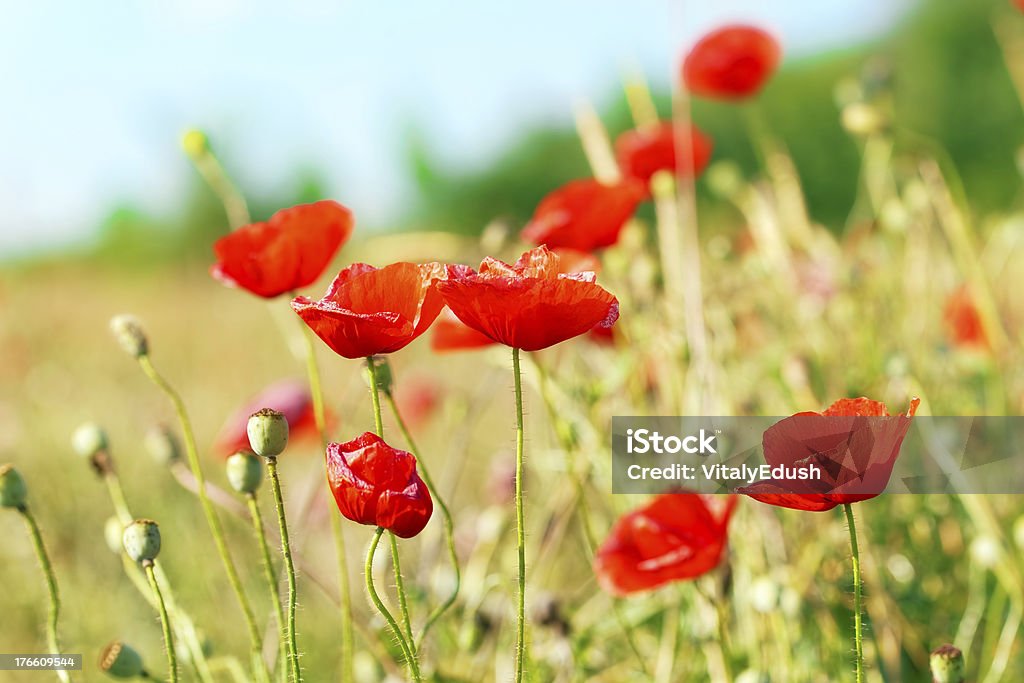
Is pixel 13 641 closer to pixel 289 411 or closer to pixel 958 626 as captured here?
pixel 289 411

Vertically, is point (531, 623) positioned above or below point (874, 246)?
below

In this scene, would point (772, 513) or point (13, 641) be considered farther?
point (13, 641)

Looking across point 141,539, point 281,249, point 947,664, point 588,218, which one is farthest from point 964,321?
point 141,539

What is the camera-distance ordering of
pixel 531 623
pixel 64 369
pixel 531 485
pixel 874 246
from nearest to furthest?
pixel 531 623 → pixel 874 246 → pixel 531 485 → pixel 64 369

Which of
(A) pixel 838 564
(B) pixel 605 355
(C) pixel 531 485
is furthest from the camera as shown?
(C) pixel 531 485

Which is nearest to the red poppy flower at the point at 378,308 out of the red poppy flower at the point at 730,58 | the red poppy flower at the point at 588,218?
the red poppy flower at the point at 588,218

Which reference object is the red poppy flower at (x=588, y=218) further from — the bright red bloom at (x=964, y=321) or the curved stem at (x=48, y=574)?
the bright red bloom at (x=964, y=321)

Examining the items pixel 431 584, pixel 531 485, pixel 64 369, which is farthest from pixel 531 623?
pixel 64 369
